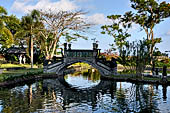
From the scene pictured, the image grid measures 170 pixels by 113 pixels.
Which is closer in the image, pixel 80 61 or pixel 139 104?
pixel 139 104

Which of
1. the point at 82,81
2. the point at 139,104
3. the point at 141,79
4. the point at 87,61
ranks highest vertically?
the point at 87,61

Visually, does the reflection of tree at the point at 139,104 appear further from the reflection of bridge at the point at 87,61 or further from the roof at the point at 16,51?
→ the roof at the point at 16,51

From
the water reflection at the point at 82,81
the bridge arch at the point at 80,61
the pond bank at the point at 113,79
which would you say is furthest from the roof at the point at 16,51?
the pond bank at the point at 113,79

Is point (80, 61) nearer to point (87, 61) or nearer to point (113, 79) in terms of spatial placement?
point (87, 61)

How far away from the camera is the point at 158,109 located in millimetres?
15969

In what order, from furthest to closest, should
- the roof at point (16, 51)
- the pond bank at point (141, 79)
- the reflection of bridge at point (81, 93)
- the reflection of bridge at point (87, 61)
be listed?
the roof at point (16, 51), the reflection of bridge at point (87, 61), the pond bank at point (141, 79), the reflection of bridge at point (81, 93)

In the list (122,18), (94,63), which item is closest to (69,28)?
(122,18)

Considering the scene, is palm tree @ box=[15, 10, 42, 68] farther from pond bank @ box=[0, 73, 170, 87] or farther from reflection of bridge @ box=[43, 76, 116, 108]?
reflection of bridge @ box=[43, 76, 116, 108]

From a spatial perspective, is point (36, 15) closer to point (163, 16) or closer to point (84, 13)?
point (84, 13)

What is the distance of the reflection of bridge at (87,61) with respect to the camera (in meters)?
38.6

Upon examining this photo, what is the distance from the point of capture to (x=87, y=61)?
39.5m

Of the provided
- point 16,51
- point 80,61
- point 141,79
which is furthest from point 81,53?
point 16,51

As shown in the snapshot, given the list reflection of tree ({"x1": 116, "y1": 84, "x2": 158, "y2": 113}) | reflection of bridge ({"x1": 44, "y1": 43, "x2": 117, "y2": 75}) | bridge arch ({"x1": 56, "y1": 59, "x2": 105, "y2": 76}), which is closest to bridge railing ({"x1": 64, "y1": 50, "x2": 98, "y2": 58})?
reflection of bridge ({"x1": 44, "y1": 43, "x2": 117, "y2": 75})

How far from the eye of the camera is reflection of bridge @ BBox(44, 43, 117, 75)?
38.6 meters
